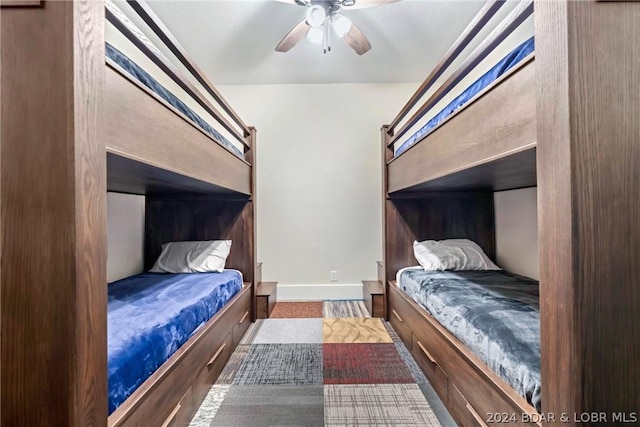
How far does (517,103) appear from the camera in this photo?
2.83ft

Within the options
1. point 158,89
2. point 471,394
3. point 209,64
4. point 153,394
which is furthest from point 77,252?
point 209,64

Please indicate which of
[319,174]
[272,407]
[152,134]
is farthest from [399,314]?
[152,134]

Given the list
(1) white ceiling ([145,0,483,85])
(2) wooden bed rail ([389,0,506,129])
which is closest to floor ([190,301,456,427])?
(2) wooden bed rail ([389,0,506,129])

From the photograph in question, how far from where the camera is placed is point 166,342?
118 centimetres

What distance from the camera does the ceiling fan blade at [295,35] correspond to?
2129 mm

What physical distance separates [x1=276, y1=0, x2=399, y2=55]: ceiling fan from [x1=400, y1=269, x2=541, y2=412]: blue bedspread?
1798 millimetres

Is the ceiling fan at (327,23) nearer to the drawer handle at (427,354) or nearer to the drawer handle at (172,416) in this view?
the drawer handle at (427,354)

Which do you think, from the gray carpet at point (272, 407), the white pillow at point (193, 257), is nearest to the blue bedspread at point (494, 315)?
the gray carpet at point (272, 407)

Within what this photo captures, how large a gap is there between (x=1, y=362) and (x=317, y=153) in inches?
120

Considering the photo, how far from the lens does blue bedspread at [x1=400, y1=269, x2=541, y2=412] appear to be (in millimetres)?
918

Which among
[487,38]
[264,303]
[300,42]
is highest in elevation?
[300,42]

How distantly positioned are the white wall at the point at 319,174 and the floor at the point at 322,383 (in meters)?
1.05

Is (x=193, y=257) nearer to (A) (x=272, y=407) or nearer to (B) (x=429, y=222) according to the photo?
(A) (x=272, y=407)

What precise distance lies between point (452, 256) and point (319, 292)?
157cm
